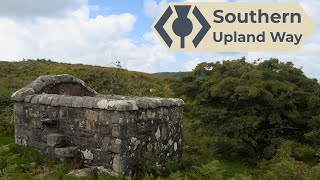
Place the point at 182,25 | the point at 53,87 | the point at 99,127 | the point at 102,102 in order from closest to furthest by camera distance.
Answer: the point at 102,102 < the point at 99,127 < the point at 53,87 < the point at 182,25

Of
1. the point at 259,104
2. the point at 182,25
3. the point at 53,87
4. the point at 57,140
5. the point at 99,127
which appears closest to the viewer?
the point at 99,127

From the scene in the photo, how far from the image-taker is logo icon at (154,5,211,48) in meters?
15.8

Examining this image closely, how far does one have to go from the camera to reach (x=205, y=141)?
1410 centimetres

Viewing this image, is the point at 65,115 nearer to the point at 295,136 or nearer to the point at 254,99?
the point at 254,99

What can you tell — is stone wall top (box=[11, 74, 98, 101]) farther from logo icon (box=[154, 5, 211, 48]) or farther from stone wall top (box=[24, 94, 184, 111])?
logo icon (box=[154, 5, 211, 48])

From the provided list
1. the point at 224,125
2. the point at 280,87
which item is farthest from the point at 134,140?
the point at 280,87

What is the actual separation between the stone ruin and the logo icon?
232 inches

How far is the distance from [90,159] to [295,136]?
6777 mm

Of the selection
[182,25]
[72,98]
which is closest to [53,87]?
[72,98]

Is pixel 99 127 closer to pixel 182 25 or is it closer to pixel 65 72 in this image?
pixel 182 25

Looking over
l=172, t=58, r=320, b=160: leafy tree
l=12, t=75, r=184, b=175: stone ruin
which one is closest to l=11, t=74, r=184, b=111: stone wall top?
l=12, t=75, r=184, b=175: stone ruin

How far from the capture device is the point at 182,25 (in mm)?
A: 16109

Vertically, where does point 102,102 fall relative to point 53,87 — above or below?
below

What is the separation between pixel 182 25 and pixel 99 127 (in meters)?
8.38
